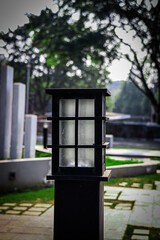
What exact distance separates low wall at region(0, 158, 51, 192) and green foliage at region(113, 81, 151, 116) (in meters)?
37.7

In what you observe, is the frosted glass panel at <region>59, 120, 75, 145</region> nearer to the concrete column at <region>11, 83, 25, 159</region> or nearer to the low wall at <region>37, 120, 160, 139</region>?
the concrete column at <region>11, 83, 25, 159</region>

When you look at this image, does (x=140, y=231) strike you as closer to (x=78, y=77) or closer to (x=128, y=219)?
(x=128, y=219)

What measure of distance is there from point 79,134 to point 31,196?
11.8 feet

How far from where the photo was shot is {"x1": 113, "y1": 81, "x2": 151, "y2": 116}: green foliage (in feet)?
145

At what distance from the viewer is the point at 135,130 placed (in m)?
27.9

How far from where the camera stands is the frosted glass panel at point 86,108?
2.91m

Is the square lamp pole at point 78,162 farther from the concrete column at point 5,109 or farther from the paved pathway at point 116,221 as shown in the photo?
the concrete column at point 5,109

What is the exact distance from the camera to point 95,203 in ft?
9.36

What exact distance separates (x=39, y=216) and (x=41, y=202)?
0.94 m

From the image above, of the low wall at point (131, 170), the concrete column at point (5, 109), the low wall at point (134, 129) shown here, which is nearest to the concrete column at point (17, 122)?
the concrete column at point (5, 109)

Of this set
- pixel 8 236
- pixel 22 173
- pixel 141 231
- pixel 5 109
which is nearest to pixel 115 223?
pixel 141 231

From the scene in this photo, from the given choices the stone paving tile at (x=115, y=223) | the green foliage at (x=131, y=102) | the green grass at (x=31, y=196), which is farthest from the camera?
the green foliage at (x=131, y=102)

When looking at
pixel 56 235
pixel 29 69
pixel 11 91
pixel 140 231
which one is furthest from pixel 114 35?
pixel 29 69

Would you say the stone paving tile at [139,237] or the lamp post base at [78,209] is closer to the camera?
the lamp post base at [78,209]
